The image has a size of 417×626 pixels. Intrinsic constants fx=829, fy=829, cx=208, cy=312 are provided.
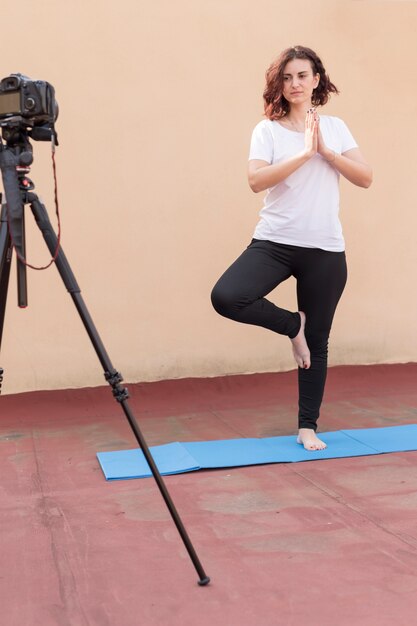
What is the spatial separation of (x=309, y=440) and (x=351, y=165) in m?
1.07

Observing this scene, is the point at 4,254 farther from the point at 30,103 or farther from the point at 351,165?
the point at 351,165

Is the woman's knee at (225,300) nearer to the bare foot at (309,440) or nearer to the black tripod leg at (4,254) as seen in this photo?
the bare foot at (309,440)

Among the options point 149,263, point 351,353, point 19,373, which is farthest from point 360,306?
point 19,373

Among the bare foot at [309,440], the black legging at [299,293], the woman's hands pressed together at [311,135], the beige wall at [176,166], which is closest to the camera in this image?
the woman's hands pressed together at [311,135]

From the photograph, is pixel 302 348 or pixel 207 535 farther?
pixel 302 348

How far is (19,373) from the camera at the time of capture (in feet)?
13.9

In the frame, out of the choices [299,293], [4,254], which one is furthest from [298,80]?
[4,254]

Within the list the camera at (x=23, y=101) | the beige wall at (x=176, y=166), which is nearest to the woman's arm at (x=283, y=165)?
the camera at (x=23, y=101)

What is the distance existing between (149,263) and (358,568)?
8.47 ft

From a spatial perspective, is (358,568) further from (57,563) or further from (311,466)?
(311,466)

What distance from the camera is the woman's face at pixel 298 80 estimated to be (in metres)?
3.14

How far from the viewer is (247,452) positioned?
10.5ft

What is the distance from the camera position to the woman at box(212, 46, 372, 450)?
3119mm

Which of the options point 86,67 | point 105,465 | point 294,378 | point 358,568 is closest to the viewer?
point 358,568
